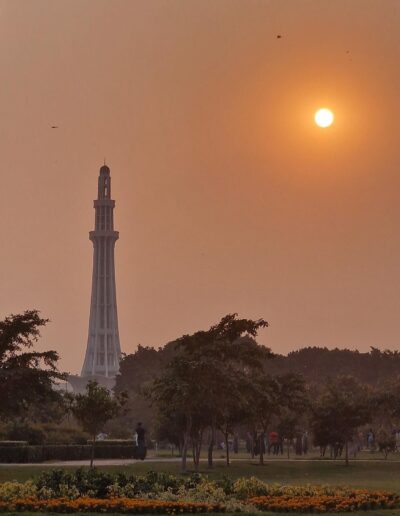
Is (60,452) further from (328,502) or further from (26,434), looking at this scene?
(328,502)

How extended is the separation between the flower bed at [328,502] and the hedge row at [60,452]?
32262 mm

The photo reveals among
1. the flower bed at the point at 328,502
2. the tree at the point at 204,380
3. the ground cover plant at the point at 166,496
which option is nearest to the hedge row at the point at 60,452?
the tree at the point at 204,380

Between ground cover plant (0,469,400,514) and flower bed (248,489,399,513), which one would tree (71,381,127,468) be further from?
flower bed (248,489,399,513)

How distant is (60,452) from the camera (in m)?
67.5

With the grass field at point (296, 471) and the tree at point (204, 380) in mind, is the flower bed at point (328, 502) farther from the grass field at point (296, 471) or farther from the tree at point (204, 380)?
the tree at point (204, 380)

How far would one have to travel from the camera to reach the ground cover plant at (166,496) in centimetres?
2923

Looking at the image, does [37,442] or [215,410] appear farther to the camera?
[37,442]

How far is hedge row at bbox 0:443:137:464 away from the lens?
2467 inches

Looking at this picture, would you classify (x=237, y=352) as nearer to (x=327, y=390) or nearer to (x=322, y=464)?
(x=322, y=464)

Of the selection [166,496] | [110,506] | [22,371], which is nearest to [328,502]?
[166,496]

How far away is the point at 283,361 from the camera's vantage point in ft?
644

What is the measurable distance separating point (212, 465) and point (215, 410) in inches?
239

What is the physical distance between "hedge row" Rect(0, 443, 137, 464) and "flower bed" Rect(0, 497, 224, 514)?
3365 centimetres

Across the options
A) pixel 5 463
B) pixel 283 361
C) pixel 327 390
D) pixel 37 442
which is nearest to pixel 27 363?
pixel 5 463
